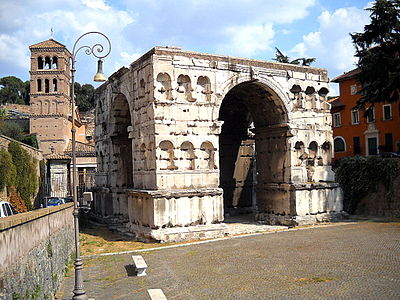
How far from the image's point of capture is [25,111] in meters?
71.2

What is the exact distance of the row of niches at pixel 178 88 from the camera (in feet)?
50.3

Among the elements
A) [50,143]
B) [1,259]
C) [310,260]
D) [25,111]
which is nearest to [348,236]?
[310,260]

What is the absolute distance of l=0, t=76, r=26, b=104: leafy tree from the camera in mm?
86688

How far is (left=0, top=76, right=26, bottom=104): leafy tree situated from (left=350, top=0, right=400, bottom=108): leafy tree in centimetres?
7650

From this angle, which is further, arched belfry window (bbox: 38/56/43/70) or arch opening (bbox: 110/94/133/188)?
arched belfry window (bbox: 38/56/43/70)

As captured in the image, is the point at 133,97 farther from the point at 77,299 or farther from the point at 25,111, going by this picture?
the point at 25,111

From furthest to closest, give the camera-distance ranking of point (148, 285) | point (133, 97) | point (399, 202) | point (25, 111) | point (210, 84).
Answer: point (25, 111) → point (399, 202) → point (133, 97) → point (210, 84) → point (148, 285)

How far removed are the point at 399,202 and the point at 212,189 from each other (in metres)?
10.1

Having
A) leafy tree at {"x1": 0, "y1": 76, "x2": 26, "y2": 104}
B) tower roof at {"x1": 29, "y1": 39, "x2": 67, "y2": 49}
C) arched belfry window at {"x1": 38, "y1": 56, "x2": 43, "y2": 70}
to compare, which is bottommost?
arched belfry window at {"x1": 38, "y1": 56, "x2": 43, "y2": 70}

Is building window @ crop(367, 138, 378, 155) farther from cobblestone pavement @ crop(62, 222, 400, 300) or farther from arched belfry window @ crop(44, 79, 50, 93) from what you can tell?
arched belfry window @ crop(44, 79, 50, 93)

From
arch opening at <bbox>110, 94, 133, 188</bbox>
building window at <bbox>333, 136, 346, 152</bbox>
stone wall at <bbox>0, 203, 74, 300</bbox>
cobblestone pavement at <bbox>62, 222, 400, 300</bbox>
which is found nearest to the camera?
stone wall at <bbox>0, 203, 74, 300</bbox>

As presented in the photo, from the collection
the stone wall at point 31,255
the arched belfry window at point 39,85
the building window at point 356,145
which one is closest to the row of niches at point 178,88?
the stone wall at point 31,255

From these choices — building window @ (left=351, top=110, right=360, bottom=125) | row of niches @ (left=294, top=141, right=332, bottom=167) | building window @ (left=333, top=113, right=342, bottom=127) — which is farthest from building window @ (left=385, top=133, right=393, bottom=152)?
row of niches @ (left=294, top=141, right=332, bottom=167)

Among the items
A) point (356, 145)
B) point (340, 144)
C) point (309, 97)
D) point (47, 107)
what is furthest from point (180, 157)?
point (47, 107)
